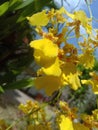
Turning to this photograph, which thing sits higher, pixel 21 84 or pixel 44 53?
pixel 44 53

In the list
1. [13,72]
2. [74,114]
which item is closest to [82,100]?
[13,72]

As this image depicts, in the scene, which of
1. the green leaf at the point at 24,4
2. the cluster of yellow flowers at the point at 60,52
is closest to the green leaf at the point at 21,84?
the green leaf at the point at 24,4

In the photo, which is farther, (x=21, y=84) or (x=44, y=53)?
(x=21, y=84)

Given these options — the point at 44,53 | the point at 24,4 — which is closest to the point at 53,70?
the point at 44,53

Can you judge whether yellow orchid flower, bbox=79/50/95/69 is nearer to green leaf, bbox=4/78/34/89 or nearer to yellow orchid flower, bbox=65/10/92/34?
yellow orchid flower, bbox=65/10/92/34

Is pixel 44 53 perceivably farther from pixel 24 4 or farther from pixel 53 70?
pixel 24 4

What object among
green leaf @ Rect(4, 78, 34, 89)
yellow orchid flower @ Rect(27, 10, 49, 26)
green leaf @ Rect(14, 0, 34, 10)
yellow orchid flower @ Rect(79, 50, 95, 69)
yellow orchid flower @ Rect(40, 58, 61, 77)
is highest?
yellow orchid flower @ Rect(27, 10, 49, 26)

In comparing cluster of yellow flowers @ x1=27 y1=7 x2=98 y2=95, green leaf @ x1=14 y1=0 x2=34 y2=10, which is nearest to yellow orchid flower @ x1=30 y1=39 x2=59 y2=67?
cluster of yellow flowers @ x1=27 y1=7 x2=98 y2=95

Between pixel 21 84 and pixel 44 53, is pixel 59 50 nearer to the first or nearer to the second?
pixel 44 53
